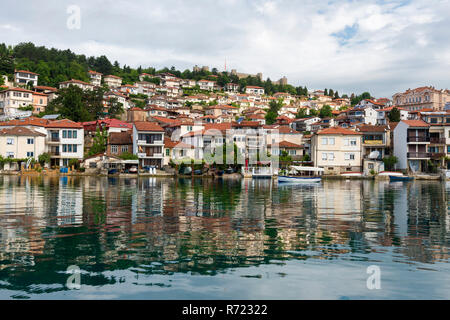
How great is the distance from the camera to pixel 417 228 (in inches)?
655

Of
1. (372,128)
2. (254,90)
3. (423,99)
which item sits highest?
(254,90)

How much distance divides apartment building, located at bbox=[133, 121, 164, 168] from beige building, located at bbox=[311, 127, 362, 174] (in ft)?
100

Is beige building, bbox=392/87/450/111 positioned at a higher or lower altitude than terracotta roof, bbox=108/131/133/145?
higher

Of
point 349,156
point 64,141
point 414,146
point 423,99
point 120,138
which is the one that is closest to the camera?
point 64,141

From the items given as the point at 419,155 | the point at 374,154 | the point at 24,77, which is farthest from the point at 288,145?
the point at 24,77

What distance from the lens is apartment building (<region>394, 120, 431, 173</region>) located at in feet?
232

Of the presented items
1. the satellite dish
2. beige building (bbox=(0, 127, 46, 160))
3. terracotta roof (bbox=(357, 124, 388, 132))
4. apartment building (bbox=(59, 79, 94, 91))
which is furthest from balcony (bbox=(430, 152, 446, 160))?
apartment building (bbox=(59, 79, 94, 91))

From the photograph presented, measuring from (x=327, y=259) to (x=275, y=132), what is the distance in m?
72.2

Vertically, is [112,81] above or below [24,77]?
above

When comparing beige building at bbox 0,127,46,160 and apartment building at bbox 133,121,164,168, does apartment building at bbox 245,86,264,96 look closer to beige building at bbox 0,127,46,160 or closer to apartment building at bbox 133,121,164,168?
apartment building at bbox 133,121,164,168

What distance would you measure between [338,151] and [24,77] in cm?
9916

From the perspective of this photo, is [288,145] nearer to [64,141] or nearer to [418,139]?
[418,139]

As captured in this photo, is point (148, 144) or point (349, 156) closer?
point (148, 144)

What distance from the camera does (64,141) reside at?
228 ft
